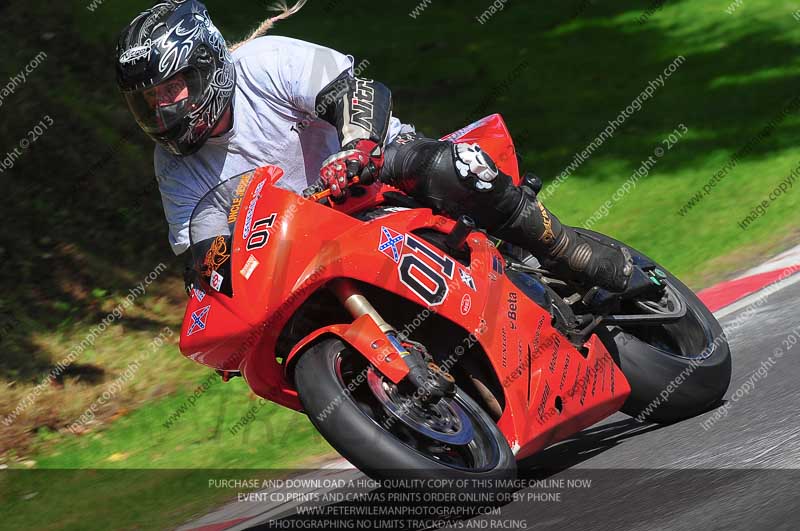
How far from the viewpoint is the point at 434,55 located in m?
12.4

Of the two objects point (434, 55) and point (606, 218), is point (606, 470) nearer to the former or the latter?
point (606, 218)

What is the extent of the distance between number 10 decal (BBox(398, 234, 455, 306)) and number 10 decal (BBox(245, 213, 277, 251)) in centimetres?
49

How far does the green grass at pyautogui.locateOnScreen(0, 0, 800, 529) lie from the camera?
6773 millimetres

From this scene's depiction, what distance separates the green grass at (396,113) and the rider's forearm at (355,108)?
2279 mm

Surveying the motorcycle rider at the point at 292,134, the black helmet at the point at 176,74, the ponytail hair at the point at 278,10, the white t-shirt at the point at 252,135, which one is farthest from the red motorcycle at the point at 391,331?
the ponytail hair at the point at 278,10

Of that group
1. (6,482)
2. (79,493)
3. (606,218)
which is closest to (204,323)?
(79,493)

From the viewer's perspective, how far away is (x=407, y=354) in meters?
3.68

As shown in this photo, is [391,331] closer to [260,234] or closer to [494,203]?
[260,234]

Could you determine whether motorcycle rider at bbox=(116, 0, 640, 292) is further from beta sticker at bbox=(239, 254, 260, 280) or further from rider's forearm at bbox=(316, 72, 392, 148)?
beta sticker at bbox=(239, 254, 260, 280)

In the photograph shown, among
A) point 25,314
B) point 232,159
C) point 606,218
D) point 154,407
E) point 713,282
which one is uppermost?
point 232,159

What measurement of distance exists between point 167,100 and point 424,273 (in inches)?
48.1

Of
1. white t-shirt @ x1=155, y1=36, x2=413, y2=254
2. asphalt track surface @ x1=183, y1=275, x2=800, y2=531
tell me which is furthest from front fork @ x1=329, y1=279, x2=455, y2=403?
white t-shirt @ x1=155, y1=36, x2=413, y2=254

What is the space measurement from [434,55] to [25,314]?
6162 millimetres

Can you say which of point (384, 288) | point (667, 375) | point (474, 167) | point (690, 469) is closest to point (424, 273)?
point (384, 288)
